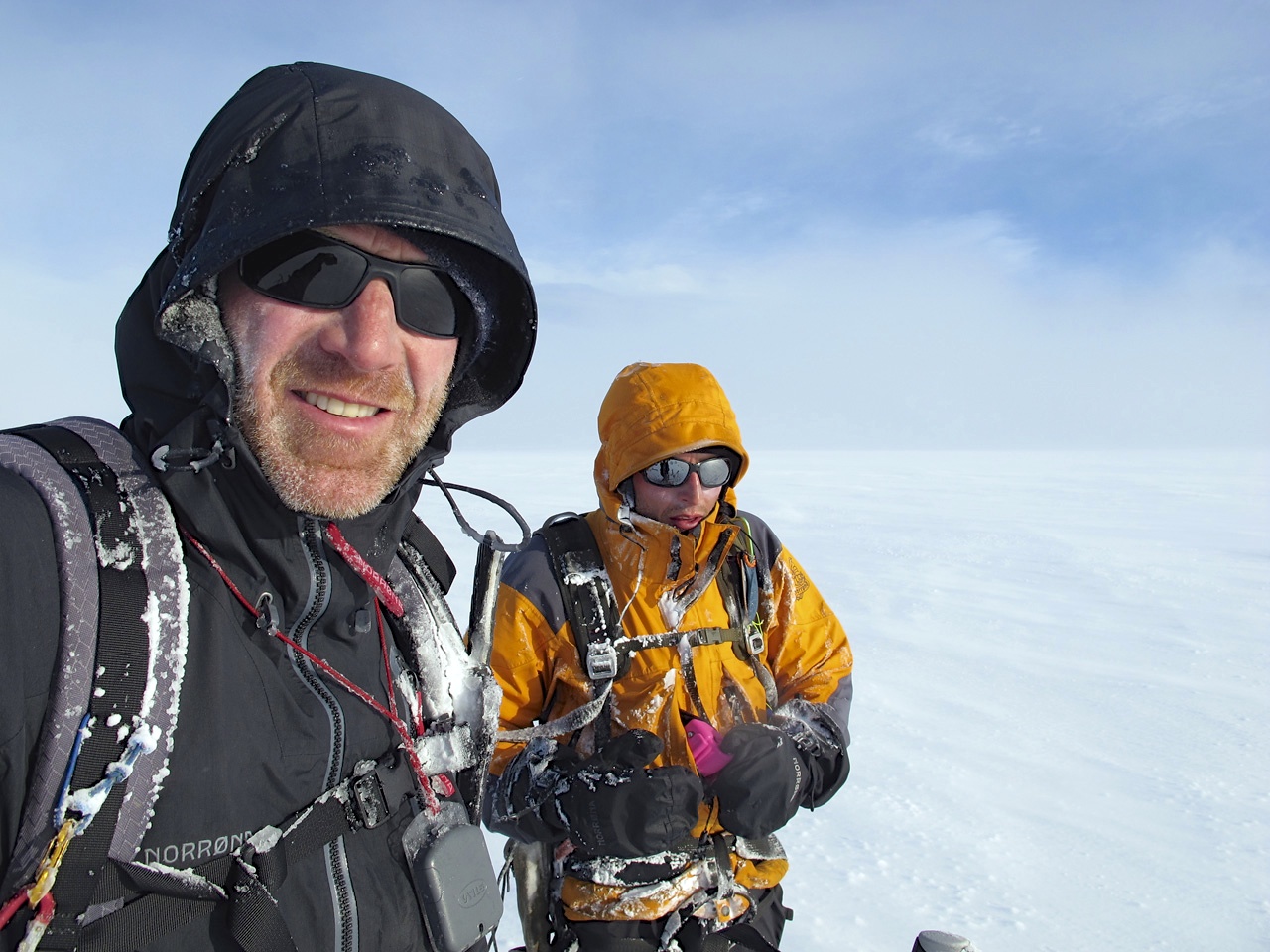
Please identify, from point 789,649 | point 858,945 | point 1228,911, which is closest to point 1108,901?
point 1228,911

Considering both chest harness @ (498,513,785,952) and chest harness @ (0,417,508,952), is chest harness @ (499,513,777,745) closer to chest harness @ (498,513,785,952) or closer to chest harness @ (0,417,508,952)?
chest harness @ (498,513,785,952)

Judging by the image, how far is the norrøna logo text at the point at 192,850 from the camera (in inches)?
42.1

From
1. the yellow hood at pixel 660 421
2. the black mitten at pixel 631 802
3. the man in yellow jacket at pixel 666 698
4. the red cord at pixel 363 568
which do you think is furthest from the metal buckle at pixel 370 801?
the yellow hood at pixel 660 421

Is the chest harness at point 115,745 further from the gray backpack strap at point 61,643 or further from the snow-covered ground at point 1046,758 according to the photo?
the snow-covered ground at point 1046,758

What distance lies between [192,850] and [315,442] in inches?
24.8

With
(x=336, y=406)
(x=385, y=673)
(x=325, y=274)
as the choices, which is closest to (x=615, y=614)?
(x=385, y=673)

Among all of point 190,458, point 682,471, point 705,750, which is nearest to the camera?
point 190,458

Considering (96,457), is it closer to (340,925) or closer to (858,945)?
(340,925)

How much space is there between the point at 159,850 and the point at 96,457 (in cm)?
56

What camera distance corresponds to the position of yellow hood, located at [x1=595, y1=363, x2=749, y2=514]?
2.85 meters

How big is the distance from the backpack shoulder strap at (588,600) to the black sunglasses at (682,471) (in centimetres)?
33

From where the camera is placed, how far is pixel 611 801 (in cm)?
229

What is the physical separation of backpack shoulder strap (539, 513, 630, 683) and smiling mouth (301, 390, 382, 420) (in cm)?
134

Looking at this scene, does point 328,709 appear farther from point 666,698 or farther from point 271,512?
point 666,698
